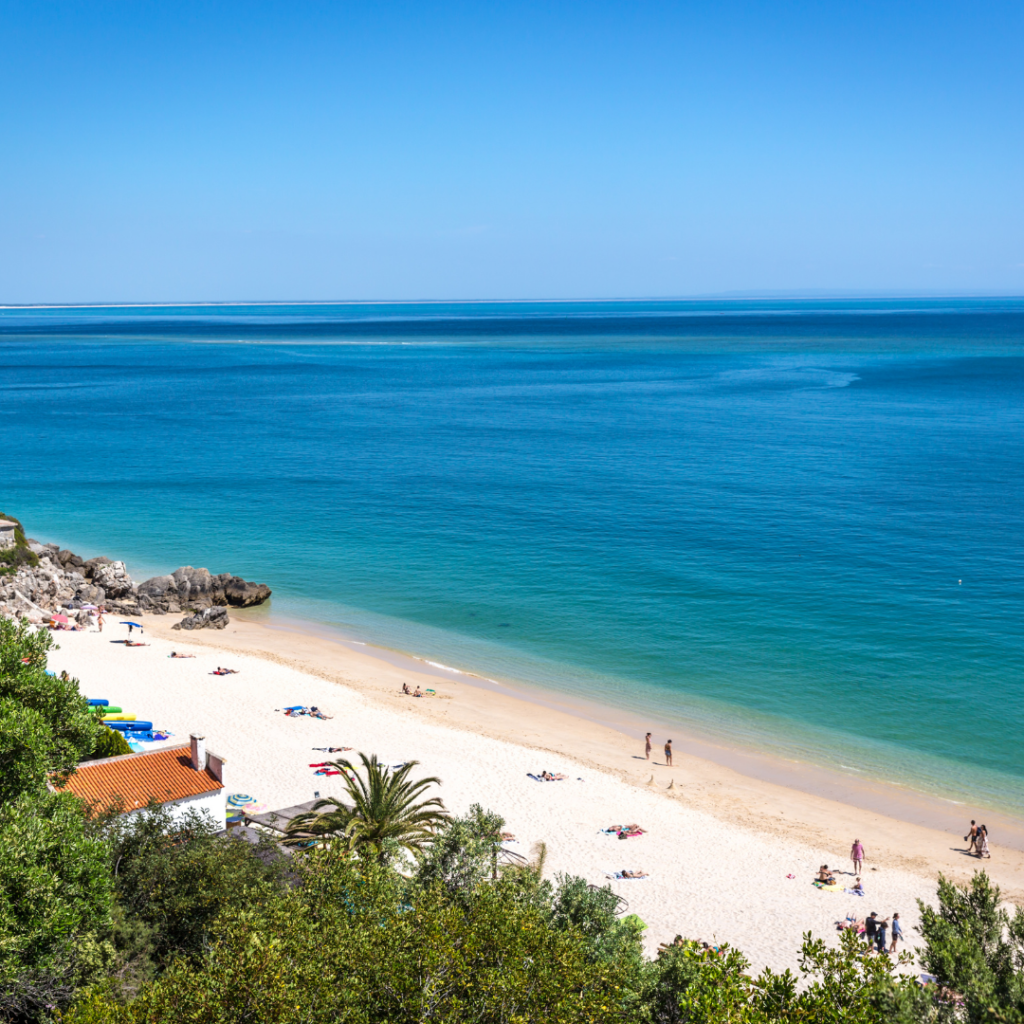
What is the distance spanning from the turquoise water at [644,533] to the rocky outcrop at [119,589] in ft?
9.36

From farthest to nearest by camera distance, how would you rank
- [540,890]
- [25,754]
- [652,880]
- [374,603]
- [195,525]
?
[195,525] → [374,603] → [652,880] → [540,890] → [25,754]

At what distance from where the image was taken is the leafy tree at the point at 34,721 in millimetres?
13633

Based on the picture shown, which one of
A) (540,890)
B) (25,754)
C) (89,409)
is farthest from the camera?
(89,409)

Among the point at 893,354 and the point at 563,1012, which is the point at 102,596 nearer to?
the point at 563,1012

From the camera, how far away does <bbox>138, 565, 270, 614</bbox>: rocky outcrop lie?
49938 millimetres

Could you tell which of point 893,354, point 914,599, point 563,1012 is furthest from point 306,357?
point 563,1012

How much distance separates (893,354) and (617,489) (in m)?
128

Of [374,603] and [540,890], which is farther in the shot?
[374,603]

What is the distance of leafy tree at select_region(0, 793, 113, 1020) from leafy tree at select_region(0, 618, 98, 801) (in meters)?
0.42

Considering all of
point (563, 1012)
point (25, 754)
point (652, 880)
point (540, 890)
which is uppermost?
point (25, 754)

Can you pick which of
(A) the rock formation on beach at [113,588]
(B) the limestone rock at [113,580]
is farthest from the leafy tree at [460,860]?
(B) the limestone rock at [113,580]

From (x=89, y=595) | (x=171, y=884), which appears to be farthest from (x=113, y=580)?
(x=171, y=884)

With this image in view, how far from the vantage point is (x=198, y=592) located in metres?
50.7

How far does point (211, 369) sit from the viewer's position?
169 m
